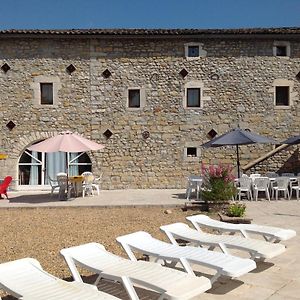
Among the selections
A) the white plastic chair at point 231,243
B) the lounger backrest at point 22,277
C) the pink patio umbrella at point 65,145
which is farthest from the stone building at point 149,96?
the lounger backrest at point 22,277

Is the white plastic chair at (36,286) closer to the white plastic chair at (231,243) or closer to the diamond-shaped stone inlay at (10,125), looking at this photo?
the white plastic chair at (231,243)

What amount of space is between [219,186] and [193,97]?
6.72 meters

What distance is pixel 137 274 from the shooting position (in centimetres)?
352

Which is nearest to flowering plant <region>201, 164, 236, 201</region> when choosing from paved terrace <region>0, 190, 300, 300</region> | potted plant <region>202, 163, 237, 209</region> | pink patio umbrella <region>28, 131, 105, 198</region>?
potted plant <region>202, 163, 237, 209</region>

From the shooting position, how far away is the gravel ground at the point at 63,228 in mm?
Answer: 5895

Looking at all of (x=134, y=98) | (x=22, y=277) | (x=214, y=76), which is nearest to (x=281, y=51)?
(x=214, y=76)

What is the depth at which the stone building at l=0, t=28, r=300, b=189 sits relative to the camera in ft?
50.3

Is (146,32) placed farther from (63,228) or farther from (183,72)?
(63,228)

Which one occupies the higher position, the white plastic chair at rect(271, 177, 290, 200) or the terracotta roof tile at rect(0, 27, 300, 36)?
the terracotta roof tile at rect(0, 27, 300, 36)

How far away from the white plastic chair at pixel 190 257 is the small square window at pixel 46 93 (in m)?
11.6

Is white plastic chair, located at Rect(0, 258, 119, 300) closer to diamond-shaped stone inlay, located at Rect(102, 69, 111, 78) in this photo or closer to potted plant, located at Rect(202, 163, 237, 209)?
potted plant, located at Rect(202, 163, 237, 209)

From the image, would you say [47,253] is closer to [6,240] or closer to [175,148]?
[6,240]

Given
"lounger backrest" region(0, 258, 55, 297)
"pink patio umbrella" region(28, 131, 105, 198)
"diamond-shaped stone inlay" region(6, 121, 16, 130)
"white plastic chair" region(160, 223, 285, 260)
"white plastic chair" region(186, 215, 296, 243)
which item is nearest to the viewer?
"lounger backrest" region(0, 258, 55, 297)

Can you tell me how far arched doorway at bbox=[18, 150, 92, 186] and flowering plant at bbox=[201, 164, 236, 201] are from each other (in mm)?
6877
